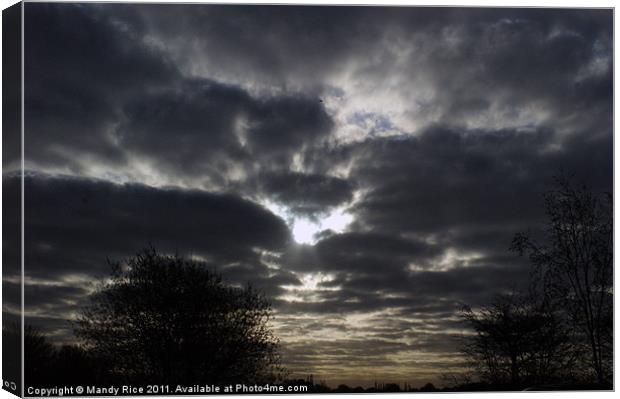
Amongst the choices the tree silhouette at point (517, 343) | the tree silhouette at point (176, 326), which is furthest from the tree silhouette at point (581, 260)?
the tree silhouette at point (176, 326)

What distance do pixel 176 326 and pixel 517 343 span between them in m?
8.02

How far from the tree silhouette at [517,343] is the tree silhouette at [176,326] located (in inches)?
180

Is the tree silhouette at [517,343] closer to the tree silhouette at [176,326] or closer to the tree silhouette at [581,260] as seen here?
the tree silhouette at [581,260]

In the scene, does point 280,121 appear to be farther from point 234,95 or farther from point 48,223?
point 48,223

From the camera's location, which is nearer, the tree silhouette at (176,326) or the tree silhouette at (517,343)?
the tree silhouette at (176,326)

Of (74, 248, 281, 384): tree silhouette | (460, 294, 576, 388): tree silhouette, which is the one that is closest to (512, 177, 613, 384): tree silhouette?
(460, 294, 576, 388): tree silhouette

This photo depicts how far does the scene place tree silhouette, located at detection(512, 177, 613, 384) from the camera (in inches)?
804

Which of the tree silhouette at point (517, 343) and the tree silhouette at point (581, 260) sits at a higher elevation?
the tree silhouette at point (581, 260)

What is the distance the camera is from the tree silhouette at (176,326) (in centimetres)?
1945

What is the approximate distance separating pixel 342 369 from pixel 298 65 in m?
6.70

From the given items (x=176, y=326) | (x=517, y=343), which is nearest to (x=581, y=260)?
(x=517, y=343)

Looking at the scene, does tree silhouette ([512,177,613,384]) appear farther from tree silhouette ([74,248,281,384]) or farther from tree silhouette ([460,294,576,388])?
tree silhouette ([74,248,281,384])

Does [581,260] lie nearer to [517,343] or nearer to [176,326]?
[517,343]

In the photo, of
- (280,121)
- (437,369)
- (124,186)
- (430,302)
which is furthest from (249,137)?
(437,369)
